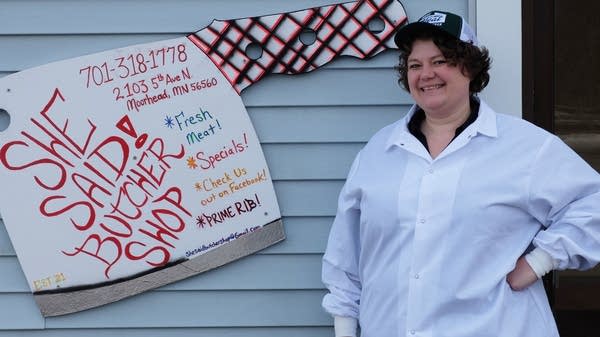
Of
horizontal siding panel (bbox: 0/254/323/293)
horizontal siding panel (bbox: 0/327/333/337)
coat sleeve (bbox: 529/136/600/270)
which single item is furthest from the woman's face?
horizontal siding panel (bbox: 0/327/333/337)

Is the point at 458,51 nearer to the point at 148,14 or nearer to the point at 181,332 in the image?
the point at 148,14

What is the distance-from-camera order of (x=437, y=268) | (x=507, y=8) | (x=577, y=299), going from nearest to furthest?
1. (x=437, y=268)
2. (x=507, y=8)
3. (x=577, y=299)

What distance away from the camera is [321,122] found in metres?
2.78

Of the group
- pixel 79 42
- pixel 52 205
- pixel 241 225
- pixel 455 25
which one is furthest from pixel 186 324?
pixel 455 25

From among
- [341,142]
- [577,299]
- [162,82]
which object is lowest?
[577,299]

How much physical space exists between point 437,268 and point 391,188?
0.78ft

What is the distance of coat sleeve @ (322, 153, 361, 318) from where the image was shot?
7.88ft

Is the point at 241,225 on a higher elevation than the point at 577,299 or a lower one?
higher

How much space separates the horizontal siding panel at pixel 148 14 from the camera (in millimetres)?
2754

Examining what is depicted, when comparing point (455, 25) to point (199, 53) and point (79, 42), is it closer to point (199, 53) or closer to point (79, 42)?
point (199, 53)

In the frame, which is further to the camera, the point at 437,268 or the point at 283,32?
the point at 283,32

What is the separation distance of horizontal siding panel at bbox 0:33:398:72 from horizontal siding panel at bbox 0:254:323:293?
630mm

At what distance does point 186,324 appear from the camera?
2836 mm

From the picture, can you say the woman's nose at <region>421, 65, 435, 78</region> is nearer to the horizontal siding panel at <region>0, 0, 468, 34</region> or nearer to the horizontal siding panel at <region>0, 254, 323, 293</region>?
the horizontal siding panel at <region>0, 0, 468, 34</region>
